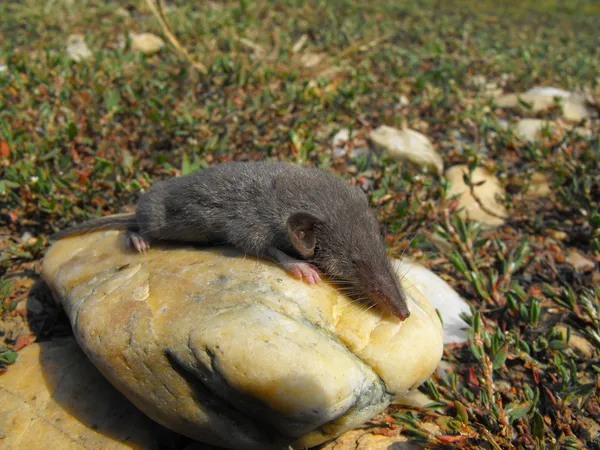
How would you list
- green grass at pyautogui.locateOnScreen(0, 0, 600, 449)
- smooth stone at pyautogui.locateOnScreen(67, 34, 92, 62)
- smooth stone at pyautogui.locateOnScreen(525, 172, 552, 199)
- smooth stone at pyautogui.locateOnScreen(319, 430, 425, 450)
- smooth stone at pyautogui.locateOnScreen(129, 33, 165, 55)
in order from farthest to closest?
smooth stone at pyautogui.locateOnScreen(129, 33, 165, 55) → smooth stone at pyautogui.locateOnScreen(67, 34, 92, 62) → smooth stone at pyautogui.locateOnScreen(525, 172, 552, 199) → green grass at pyautogui.locateOnScreen(0, 0, 600, 449) → smooth stone at pyautogui.locateOnScreen(319, 430, 425, 450)

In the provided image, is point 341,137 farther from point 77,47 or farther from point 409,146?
point 77,47

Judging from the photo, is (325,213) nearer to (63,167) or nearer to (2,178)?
(63,167)

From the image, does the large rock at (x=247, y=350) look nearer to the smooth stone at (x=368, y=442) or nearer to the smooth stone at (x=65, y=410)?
the smooth stone at (x=368, y=442)

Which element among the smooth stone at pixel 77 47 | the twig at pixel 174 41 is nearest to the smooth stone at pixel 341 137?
the twig at pixel 174 41

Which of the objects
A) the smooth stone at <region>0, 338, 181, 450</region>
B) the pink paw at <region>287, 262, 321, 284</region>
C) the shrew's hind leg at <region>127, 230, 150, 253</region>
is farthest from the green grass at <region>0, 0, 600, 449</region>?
the pink paw at <region>287, 262, 321, 284</region>

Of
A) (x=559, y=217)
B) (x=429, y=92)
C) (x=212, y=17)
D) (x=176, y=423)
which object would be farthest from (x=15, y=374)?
(x=212, y=17)

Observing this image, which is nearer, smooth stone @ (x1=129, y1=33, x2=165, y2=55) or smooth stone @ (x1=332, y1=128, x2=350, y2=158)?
smooth stone @ (x1=332, y1=128, x2=350, y2=158)

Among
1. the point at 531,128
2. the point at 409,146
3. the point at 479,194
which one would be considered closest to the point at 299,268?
the point at 479,194

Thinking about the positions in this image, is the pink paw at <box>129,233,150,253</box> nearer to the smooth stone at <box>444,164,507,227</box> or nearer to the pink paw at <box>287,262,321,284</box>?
the pink paw at <box>287,262,321,284</box>
